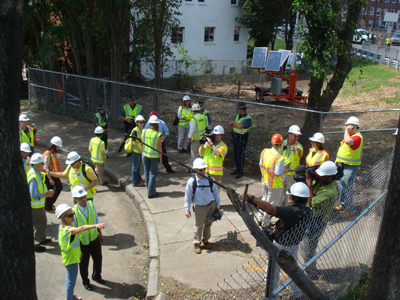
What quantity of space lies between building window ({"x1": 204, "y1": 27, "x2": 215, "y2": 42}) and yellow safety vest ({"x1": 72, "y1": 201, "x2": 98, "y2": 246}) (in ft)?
100

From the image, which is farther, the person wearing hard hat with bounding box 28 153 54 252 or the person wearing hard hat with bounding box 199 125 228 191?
the person wearing hard hat with bounding box 199 125 228 191

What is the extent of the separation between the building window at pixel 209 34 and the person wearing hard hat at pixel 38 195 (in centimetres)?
2946

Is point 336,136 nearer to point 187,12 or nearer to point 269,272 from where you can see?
point 269,272

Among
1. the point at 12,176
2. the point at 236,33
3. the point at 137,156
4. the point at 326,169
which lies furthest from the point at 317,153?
the point at 236,33

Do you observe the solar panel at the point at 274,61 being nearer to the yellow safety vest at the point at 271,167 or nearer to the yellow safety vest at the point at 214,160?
the yellow safety vest at the point at 214,160

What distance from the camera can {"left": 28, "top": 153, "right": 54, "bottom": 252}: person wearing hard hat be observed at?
6.89 m

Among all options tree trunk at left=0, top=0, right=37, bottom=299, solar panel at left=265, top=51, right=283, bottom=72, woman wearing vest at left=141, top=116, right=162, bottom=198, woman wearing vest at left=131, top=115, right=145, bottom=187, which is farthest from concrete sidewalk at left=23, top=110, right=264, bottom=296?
solar panel at left=265, top=51, right=283, bottom=72

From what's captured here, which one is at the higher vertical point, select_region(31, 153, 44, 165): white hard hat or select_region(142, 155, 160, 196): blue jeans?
select_region(31, 153, 44, 165): white hard hat

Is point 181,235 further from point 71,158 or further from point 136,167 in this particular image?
point 136,167

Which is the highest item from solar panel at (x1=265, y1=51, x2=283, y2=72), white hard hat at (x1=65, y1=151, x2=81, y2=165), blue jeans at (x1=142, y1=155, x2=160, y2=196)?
solar panel at (x1=265, y1=51, x2=283, y2=72)

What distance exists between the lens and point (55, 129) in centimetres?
1527

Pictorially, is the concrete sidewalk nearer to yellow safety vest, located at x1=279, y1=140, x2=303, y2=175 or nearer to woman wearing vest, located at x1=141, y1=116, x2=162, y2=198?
woman wearing vest, located at x1=141, y1=116, x2=162, y2=198

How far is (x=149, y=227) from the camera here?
8.02 m

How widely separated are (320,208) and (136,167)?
5.42 metres
